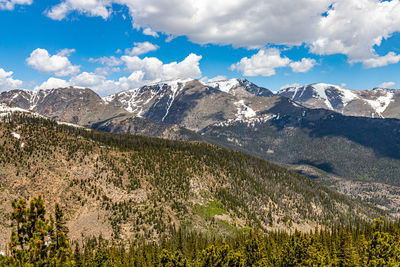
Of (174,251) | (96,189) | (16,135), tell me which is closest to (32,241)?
(174,251)

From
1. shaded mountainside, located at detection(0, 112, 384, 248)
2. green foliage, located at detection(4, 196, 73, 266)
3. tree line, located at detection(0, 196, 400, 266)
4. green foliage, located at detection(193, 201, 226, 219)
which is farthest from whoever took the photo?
green foliage, located at detection(193, 201, 226, 219)

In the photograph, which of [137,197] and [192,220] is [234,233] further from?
[137,197]

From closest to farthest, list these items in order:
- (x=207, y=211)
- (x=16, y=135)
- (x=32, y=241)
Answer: (x=32, y=241), (x=16, y=135), (x=207, y=211)

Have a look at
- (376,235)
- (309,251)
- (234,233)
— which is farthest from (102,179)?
(376,235)

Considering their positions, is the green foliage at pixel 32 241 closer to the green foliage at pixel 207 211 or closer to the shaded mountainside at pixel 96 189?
the shaded mountainside at pixel 96 189

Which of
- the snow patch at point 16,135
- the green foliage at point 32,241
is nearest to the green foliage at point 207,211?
the snow patch at point 16,135

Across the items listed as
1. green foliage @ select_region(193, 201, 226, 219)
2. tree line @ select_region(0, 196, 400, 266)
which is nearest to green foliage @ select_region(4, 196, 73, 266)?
tree line @ select_region(0, 196, 400, 266)

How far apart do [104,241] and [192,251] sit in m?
51.9

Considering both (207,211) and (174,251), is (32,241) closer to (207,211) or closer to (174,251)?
(174,251)

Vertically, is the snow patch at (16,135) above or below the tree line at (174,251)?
above

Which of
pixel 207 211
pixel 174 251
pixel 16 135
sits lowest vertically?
pixel 207 211

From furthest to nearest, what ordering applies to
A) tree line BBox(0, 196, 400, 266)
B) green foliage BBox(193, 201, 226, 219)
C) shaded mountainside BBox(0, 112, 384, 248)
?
green foliage BBox(193, 201, 226, 219) < shaded mountainside BBox(0, 112, 384, 248) < tree line BBox(0, 196, 400, 266)

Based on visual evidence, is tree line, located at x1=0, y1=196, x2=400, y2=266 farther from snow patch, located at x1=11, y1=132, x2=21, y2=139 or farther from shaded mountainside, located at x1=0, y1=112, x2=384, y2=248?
snow patch, located at x1=11, y1=132, x2=21, y2=139

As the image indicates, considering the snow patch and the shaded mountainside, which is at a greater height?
the snow patch
